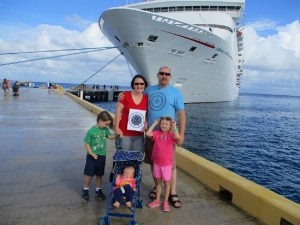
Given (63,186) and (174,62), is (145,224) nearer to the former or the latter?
(63,186)

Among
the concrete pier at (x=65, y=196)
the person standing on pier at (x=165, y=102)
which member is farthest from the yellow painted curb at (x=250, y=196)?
the person standing on pier at (x=165, y=102)

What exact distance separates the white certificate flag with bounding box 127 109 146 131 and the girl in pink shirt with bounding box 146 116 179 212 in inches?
6.3

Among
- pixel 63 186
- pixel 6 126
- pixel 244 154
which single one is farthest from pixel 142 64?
pixel 63 186

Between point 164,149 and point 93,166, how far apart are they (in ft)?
3.14

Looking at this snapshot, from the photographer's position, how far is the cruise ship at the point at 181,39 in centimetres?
1847

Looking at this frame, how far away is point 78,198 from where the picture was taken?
3328 mm

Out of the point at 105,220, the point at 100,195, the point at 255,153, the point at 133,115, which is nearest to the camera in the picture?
the point at 105,220

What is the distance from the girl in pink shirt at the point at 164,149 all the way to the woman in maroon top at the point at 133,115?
8.1 inches

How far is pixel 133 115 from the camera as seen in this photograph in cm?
320

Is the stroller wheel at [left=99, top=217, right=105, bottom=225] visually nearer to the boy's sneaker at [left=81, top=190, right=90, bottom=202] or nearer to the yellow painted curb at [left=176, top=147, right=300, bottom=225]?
the boy's sneaker at [left=81, top=190, right=90, bottom=202]

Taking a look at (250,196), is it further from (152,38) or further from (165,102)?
(152,38)

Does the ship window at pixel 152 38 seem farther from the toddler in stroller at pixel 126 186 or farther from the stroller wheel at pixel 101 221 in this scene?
the stroller wheel at pixel 101 221

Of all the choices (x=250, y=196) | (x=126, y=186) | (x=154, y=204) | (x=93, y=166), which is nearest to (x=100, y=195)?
(x=93, y=166)

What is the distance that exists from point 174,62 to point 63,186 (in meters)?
19.0
